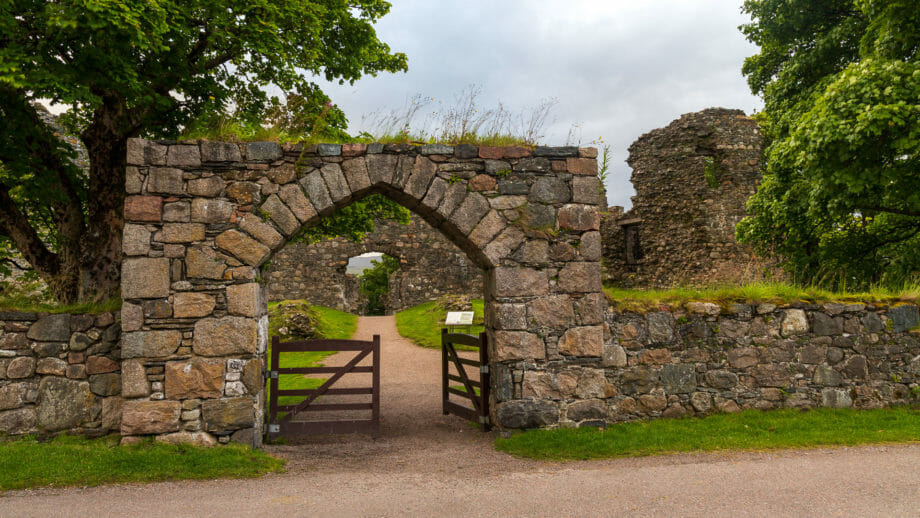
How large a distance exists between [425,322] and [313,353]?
484 cm

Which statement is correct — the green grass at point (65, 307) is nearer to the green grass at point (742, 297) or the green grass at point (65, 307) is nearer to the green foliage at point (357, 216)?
the green foliage at point (357, 216)

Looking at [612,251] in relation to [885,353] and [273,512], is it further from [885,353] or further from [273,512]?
[273,512]

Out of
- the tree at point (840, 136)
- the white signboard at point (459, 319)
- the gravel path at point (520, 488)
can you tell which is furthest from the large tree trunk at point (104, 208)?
the tree at point (840, 136)

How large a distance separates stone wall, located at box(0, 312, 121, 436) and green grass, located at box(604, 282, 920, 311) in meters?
6.29

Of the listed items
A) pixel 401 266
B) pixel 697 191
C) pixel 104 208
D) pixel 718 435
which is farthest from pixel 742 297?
pixel 401 266

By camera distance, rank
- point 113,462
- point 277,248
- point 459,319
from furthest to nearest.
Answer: point 459,319, point 277,248, point 113,462

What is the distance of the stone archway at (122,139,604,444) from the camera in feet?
19.0

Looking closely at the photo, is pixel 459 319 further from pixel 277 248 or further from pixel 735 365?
pixel 277 248

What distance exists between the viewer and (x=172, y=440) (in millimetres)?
5750

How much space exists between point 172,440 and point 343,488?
2.22 meters

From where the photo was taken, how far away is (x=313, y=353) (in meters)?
13.9

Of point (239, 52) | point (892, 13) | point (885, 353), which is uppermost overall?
point (892, 13)

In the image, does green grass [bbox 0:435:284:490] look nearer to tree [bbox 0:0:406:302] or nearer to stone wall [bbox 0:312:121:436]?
stone wall [bbox 0:312:121:436]

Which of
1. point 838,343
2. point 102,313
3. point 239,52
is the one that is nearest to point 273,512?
point 102,313
